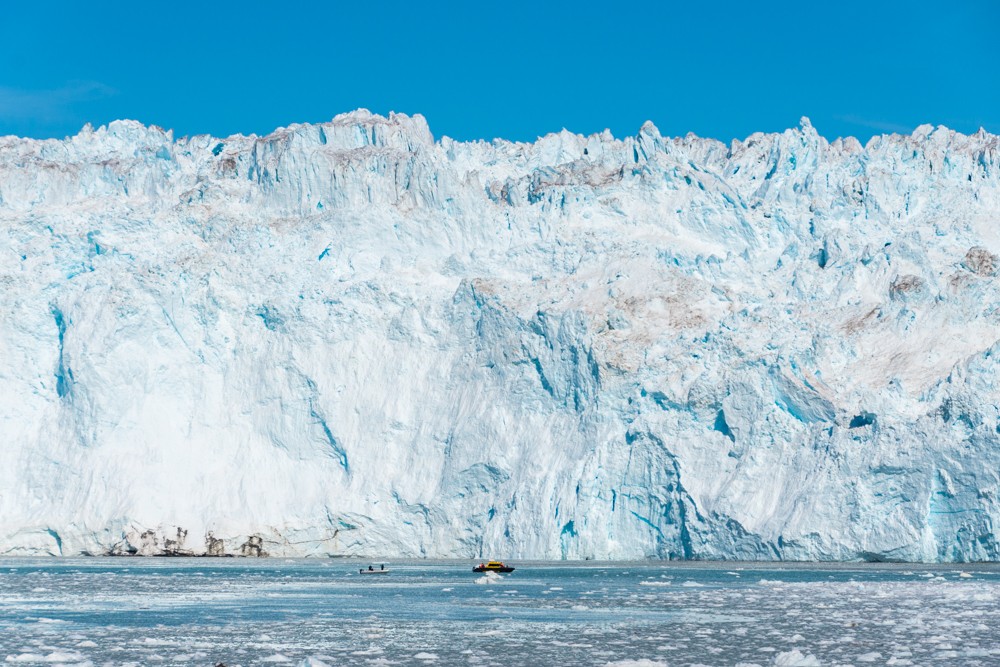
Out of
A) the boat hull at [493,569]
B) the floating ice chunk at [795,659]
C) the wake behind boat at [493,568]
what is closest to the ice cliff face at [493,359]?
the wake behind boat at [493,568]

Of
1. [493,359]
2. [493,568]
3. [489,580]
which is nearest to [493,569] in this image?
[493,568]

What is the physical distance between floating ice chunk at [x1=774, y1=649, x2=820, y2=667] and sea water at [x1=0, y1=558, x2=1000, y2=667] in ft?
0.14

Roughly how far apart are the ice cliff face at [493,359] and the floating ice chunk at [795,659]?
1658 inches

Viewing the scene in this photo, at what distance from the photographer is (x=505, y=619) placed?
32.1 metres

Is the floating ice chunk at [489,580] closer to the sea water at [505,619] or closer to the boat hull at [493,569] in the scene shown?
the sea water at [505,619]

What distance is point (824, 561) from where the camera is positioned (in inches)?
2544

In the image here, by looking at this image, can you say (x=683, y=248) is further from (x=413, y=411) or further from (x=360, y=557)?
(x=360, y=557)

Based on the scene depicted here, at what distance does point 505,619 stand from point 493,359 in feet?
154

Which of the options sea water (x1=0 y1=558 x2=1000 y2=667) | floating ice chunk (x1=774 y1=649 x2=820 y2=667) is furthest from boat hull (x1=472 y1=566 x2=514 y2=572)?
floating ice chunk (x1=774 y1=649 x2=820 y2=667)

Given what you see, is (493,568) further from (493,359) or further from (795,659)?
(795,659)

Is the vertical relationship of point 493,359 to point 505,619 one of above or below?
above

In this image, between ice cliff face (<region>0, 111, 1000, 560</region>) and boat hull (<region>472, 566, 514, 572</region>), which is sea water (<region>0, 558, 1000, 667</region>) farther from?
ice cliff face (<region>0, 111, 1000, 560</region>)

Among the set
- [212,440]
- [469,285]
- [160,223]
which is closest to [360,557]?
[212,440]

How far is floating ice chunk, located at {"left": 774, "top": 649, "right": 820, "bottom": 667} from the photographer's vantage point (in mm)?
22141
